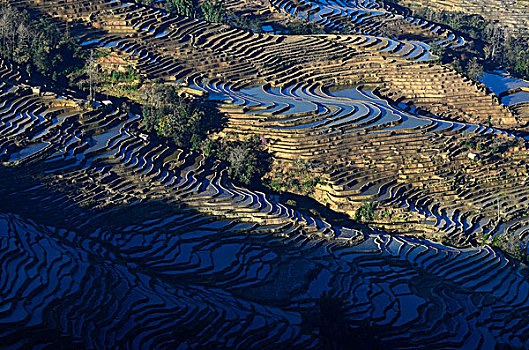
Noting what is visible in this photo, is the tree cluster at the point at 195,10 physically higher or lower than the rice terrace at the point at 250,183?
higher

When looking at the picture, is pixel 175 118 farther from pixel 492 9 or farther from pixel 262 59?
pixel 492 9

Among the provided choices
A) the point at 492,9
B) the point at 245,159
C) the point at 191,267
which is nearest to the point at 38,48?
the point at 245,159

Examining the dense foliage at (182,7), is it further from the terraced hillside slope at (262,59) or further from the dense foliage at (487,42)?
the dense foliage at (487,42)

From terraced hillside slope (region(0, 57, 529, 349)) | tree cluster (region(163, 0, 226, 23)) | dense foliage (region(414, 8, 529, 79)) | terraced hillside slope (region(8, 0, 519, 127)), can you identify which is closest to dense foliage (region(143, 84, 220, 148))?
terraced hillside slope (region(0, 57, 529, 349))

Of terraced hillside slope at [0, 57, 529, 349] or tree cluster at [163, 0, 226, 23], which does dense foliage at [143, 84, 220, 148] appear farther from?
tree cluster at [163, 0, 226, 23]

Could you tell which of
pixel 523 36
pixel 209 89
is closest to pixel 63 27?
pixel 209 89

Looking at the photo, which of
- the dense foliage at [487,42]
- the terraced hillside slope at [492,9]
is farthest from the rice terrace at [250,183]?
the terraced hillside slope at [492,9]

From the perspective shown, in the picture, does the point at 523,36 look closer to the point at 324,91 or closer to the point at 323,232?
the point at 324,91
